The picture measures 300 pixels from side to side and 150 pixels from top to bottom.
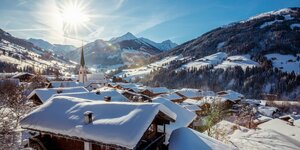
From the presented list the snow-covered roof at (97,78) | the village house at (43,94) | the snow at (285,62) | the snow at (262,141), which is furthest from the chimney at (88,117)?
the snow at (285,62)

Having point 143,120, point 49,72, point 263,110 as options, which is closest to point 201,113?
point 263,110

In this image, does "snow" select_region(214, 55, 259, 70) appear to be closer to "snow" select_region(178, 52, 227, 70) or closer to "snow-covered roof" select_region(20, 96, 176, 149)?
"snow" select_region(178, 52, 227, 70)

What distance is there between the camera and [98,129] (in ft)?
35.6

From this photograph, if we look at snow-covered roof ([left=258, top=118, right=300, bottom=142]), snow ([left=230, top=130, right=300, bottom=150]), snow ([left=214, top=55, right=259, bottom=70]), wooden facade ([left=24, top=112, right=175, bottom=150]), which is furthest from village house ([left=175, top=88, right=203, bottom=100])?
snow ([left=214, top=55, right=259, bottom=70])

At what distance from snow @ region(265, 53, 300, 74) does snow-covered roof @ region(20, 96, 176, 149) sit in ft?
506

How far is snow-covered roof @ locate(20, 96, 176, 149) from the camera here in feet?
33.8

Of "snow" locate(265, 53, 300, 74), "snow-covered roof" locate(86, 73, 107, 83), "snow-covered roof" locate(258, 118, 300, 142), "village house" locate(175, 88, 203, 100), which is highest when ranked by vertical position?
"snow" locate(265, 53, 300, 74)

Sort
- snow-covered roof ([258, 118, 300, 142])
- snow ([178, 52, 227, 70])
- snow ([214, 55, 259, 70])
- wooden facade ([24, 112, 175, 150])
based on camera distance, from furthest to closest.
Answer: snow ([178, 52, 227, 70]), snow ([214, 55, 259, 70]), snow-covered roof ([258, 118, 300, 142]), wooden facade ([24, 112, 175, 150])

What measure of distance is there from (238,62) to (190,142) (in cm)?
16274

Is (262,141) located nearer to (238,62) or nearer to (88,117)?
(88,117)

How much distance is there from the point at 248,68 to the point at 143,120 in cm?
14589

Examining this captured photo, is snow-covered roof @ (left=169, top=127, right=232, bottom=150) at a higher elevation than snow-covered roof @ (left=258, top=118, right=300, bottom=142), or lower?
higher

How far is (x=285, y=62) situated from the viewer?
155000mm

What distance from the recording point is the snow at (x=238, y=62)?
520 feet
